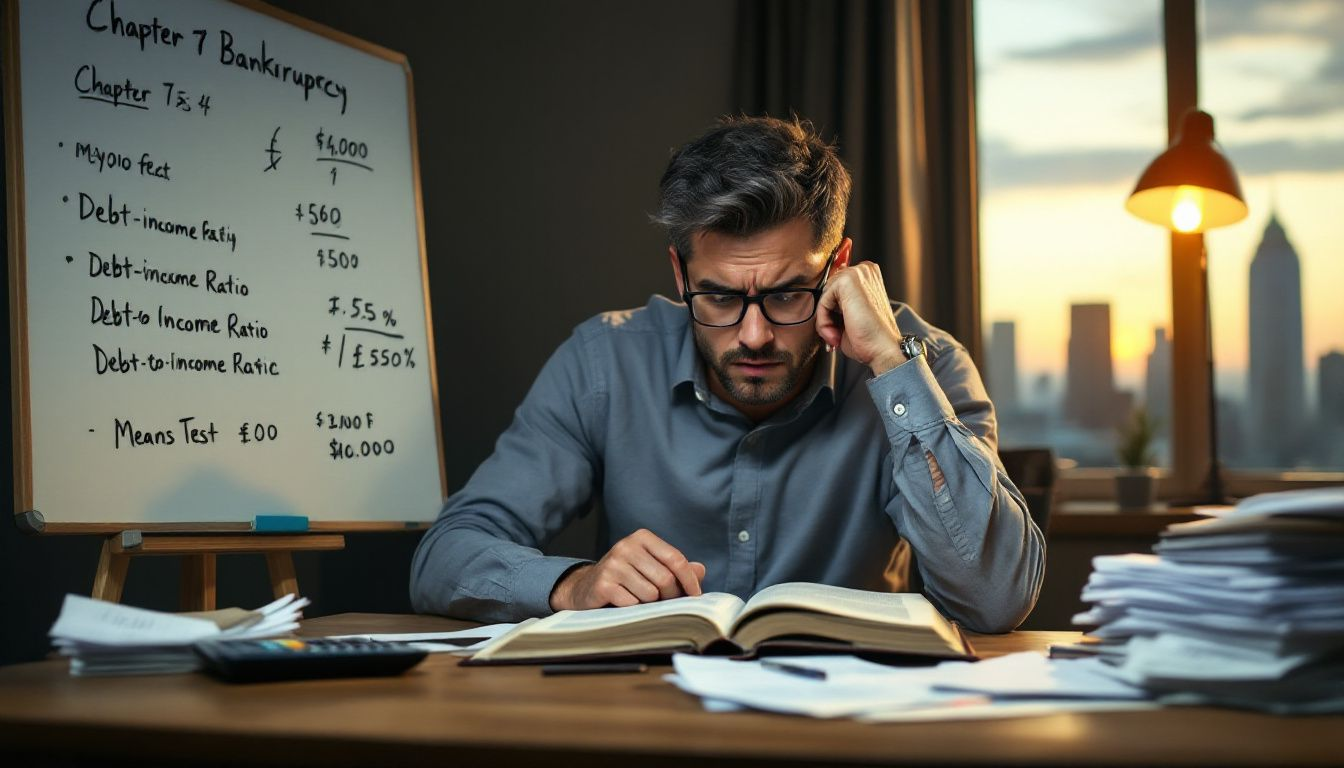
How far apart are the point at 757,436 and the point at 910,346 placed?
28cm

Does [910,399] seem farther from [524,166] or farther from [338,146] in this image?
[524,166]

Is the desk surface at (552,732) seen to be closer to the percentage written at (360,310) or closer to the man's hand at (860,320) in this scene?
the man's hand at (860,320)

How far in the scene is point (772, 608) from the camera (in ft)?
3.39

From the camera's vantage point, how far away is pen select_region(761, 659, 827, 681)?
0.87 m

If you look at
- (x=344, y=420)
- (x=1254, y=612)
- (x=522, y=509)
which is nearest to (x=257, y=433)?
(x=344, y=420)

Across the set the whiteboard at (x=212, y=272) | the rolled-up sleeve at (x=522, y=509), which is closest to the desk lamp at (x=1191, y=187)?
the rolled-up sleeve at (x=522, y=509)

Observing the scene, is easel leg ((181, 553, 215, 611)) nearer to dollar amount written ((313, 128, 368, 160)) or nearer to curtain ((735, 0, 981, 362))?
dollar amount written ((313, 128, 368, 160))

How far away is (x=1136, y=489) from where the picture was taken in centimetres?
299

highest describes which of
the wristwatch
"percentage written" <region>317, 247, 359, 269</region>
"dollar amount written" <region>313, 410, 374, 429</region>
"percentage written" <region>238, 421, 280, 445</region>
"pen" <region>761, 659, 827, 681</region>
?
"percentage written" <region>317, 247, 359, 269</region>

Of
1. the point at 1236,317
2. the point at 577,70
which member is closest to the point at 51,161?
the point at 577,70

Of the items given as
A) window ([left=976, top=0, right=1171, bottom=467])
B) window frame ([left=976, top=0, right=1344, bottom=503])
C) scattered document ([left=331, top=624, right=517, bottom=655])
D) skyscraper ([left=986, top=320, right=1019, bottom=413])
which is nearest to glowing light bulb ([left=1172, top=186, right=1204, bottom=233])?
window frame ([left=976, top=0, right=1344, bottom=503])

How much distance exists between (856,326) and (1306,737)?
908 mm

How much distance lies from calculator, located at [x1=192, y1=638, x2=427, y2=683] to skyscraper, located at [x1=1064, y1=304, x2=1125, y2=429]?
272cm

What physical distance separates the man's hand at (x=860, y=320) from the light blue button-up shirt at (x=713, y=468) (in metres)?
0.07
